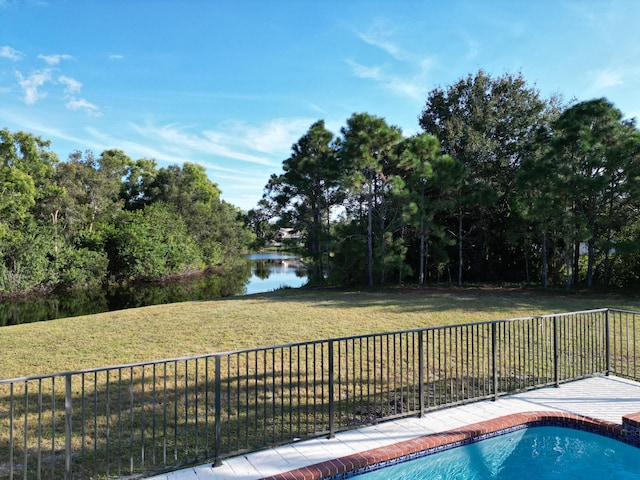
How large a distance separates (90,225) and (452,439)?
25.7m

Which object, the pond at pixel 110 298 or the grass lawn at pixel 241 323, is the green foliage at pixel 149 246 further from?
the grass lawn at pixel 241 323

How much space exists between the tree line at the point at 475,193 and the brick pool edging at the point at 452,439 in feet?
36.2

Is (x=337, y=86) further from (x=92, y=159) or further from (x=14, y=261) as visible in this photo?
(x=92, y=159)

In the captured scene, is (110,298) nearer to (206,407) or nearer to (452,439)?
(206,407)

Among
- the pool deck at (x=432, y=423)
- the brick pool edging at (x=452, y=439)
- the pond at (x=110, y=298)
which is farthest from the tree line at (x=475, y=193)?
the brick pool edging at (x=452, y=439)

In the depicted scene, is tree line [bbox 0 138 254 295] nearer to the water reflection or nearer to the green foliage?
the green foliage

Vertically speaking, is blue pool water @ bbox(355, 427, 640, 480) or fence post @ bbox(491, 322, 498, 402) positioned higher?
fence post @ bbox(491, 322, 498, 402)

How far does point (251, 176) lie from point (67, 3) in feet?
50.1

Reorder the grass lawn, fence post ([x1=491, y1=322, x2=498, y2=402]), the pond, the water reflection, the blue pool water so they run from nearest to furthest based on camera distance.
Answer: the blue pool water
fence post ([x1=491, y1=322, x2=498, y2=402])
the grass lawn
the pond
the water reflection

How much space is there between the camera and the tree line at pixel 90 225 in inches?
715

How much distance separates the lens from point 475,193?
15.4m

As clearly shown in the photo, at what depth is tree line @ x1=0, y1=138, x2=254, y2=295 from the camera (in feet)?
59.6

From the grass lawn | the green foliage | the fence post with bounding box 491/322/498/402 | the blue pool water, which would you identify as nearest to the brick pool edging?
the blue pool water

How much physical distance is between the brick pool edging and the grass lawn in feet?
13.2
